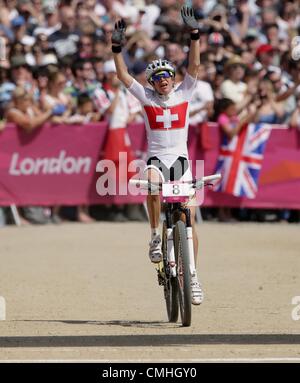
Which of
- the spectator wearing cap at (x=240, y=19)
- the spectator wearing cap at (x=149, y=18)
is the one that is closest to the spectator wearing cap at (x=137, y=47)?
the spectator wearing cap at (x=149, y=18)

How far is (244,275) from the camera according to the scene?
500 inches

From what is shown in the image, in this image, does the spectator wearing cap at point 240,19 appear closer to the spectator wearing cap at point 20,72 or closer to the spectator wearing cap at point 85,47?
the spectator wearing cap at point 85,47

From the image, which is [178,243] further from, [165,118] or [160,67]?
[160,67]

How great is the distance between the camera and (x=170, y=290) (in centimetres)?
967

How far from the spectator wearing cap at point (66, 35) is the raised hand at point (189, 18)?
9114 millimetres

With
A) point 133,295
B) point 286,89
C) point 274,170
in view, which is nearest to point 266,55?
point 286,89

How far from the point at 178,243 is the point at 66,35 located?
10590 millimetres

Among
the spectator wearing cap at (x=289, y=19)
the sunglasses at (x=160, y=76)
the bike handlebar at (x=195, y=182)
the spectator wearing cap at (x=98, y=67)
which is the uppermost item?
the sunglasses at (x=160, y=76)

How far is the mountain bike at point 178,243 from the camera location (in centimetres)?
918

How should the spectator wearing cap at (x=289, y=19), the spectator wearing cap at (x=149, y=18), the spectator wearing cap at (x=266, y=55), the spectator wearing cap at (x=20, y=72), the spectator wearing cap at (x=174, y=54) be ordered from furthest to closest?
the spectator wearing cap at (x=289, y=19) → the spectator wearing cap at (x=149, y=18) → the spectator wearing cap at (x=266, y=55) → the spectator wearing cap at (x=174, y=54) → the spectator wearing cap at (x=20, y=72)

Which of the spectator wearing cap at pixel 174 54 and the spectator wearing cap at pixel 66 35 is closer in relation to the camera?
the spectator wearing cap at pixel 174 54

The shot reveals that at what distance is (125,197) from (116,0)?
5.26 m

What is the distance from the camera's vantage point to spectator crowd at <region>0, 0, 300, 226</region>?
1716cm
